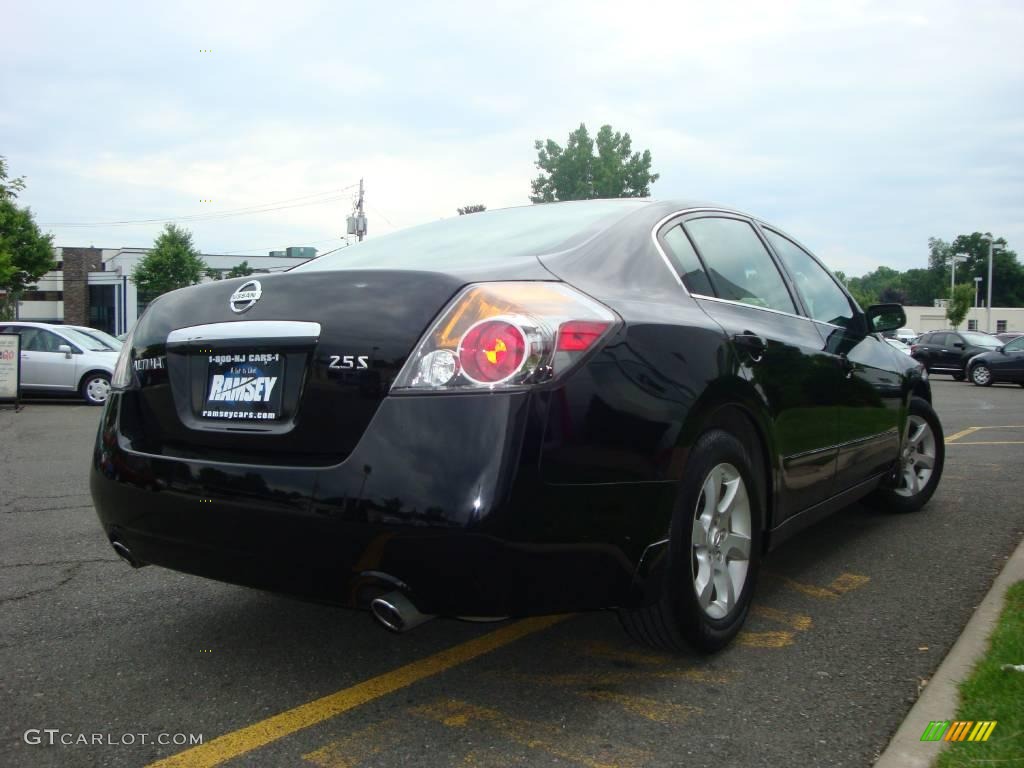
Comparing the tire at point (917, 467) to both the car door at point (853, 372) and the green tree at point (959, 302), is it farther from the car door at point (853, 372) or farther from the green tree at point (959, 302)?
the green tree at point (959, 302)

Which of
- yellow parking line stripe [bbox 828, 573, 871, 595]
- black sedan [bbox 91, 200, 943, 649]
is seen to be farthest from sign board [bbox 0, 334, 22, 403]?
yellow parking line stripe [bbox 828, 573, 871, 595]

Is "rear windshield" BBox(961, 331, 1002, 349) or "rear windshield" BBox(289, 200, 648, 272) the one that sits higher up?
"rear windshield" BBox(289, 200, 648, 272)

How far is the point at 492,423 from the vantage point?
2219 mm

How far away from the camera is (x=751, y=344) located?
3.13 meters

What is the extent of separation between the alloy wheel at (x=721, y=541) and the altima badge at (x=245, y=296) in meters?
1.43

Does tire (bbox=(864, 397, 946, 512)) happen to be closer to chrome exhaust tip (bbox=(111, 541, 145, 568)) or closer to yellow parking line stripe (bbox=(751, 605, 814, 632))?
yellow parking line stripe (bbox=(751, 605, 814, 632))

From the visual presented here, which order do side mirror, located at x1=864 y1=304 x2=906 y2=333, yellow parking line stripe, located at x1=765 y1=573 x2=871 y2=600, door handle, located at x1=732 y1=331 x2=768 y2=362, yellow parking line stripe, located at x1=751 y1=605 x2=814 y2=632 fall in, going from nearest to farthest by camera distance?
door handle, located at x1=732 y1=331 x2=768 y2=362 → yellow parking line stripe, located at x1=751 y1=605 x2=814 y2=632 → yellow parking line stripe, located at x1=765 y1=573 x2=871 y2=600 → side mirror, located at x1=864 y1=304 x2=906 y2=333

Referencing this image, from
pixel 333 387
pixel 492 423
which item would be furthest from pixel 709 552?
pixel 333 387

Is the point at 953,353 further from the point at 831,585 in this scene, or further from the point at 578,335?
the point at 578,335

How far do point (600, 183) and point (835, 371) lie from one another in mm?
69362

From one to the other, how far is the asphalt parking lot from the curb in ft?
0.21

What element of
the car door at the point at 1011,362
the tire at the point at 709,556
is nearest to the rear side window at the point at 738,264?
the tire at the point at 709,556

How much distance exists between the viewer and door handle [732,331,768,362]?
305 cm

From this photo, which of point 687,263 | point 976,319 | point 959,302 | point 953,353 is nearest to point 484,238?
point 687,263
